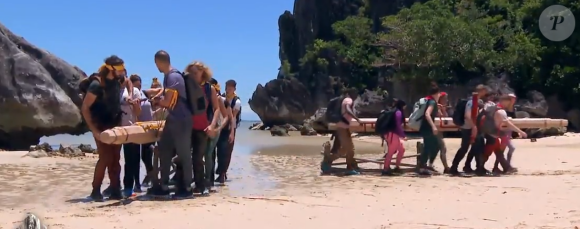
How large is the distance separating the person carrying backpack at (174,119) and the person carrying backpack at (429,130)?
439 centimetres

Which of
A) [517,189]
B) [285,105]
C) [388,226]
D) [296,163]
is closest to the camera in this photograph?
[388,226]

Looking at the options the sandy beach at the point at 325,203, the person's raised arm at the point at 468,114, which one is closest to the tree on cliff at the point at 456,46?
the sandy beach at the point at 325,203

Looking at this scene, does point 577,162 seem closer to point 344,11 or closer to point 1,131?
point 1,131

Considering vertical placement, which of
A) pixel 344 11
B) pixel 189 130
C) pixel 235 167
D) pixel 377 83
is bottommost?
pixel 235 167

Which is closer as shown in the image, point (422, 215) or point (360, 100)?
point (422, 215)

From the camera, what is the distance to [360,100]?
3997 centimetres

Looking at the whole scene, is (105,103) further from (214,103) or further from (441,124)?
(441,124)

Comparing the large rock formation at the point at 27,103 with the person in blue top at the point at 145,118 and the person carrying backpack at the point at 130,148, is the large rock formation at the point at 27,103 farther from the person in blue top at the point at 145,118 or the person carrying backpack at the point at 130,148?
the person carrying backpack at the point at 130,148

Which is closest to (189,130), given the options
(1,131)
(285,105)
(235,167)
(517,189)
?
(517,189)

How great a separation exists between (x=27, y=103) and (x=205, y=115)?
480 inches

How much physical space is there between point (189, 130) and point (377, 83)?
39.2 metres

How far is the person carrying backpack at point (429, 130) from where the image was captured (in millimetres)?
10470

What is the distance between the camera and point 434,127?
1036 cm

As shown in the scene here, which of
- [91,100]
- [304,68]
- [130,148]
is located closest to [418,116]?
[130,148]
